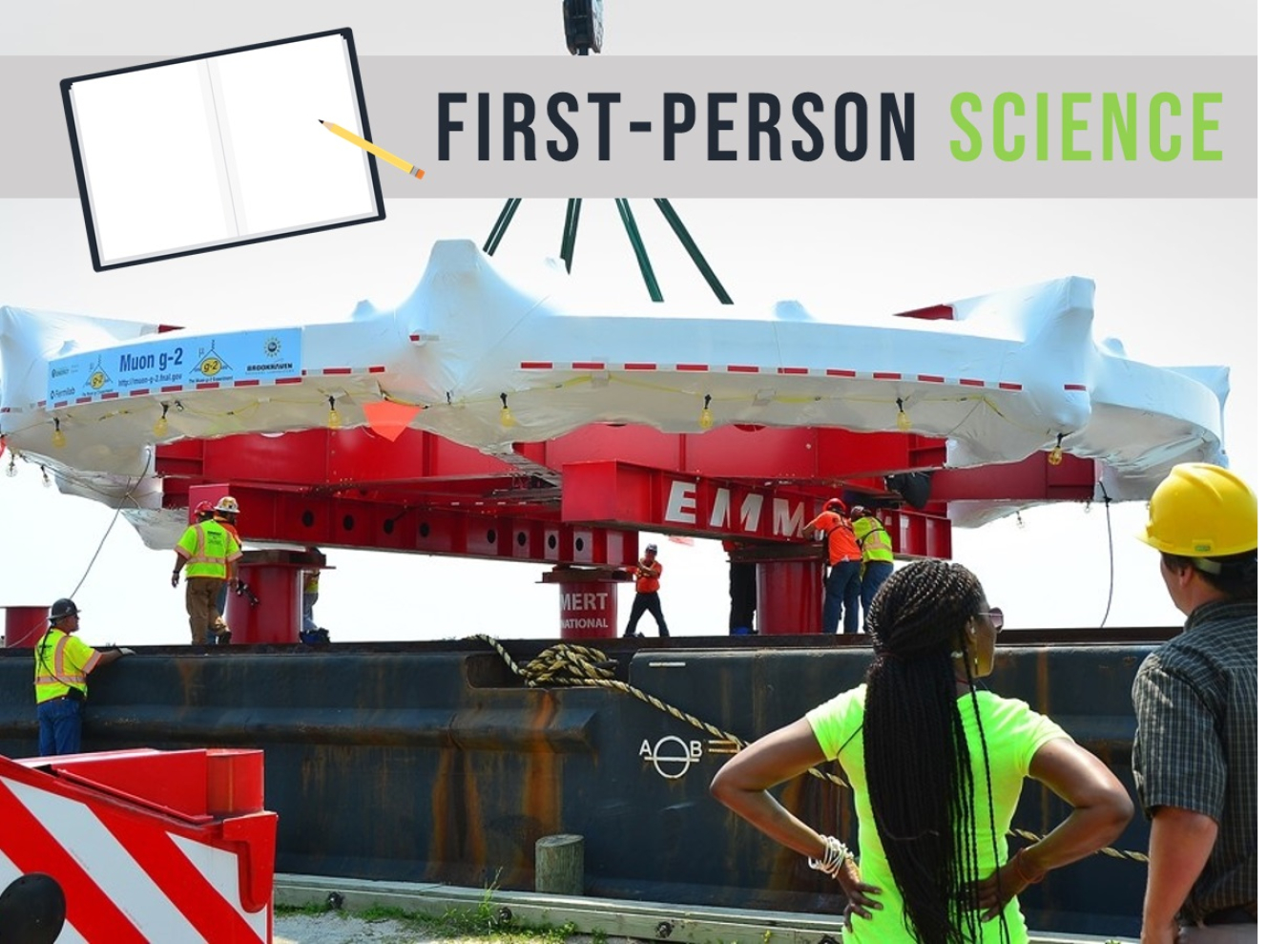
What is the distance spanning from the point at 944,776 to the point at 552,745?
16.1 ft

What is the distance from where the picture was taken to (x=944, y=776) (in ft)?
10.2

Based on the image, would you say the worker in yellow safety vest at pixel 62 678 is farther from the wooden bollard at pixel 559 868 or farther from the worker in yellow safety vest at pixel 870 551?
the worker in yellow safety vest at pixel 870 551

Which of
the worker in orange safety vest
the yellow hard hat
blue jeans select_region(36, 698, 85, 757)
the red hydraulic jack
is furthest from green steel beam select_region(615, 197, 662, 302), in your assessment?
the yellow hard hat

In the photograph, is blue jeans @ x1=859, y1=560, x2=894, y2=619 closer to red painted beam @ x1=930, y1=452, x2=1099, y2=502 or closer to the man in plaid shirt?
red painted beam @ x1=930, y1=452, x2=1099, y2=502

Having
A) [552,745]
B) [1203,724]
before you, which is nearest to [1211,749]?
[1203,724]

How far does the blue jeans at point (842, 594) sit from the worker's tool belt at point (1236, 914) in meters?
10.7

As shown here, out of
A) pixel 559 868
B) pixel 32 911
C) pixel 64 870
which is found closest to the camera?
pixel 32 911

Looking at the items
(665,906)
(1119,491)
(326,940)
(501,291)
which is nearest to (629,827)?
(665,906)

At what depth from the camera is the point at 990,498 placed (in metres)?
16.3

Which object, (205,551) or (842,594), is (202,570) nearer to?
(205,551)

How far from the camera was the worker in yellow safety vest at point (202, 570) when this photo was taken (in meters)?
13.5

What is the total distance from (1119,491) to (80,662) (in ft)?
33.2

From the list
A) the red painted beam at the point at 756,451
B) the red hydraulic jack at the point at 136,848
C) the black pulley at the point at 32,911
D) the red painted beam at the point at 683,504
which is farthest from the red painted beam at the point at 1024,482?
the black pulley at the point at 32,911

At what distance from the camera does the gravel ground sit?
23.3 feet
